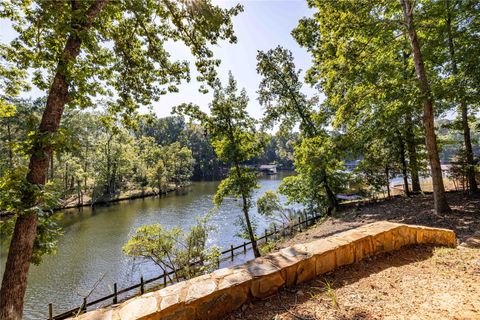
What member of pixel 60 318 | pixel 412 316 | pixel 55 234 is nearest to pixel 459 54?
pixel 412 316

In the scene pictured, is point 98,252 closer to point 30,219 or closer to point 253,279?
point 30,219

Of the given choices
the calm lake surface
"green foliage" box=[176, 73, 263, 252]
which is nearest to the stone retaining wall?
→ the calm lake surface

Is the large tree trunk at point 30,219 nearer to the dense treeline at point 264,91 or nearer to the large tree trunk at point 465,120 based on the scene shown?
the dense treeline at point 264,91

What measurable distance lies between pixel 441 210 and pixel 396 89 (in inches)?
170

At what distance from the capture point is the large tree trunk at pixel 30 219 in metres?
3.53

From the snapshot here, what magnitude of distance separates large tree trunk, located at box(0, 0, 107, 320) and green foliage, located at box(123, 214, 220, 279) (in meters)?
5.72

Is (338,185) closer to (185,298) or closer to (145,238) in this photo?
(145,238)

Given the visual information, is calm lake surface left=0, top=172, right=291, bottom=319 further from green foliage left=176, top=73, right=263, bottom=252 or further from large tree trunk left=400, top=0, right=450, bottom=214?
large tree trunk left=400, top=0, right=450, bottom=214

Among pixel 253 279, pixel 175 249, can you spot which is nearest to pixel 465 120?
pixel 253 279

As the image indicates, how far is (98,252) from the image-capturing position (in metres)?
14.7

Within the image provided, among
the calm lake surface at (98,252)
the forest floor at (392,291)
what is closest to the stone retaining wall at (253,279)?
the forest floor at (392,291)

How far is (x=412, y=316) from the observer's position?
7.82 ft

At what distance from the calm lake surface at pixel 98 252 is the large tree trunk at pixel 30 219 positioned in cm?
51

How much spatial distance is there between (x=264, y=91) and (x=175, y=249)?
Answer: 1052 cm
